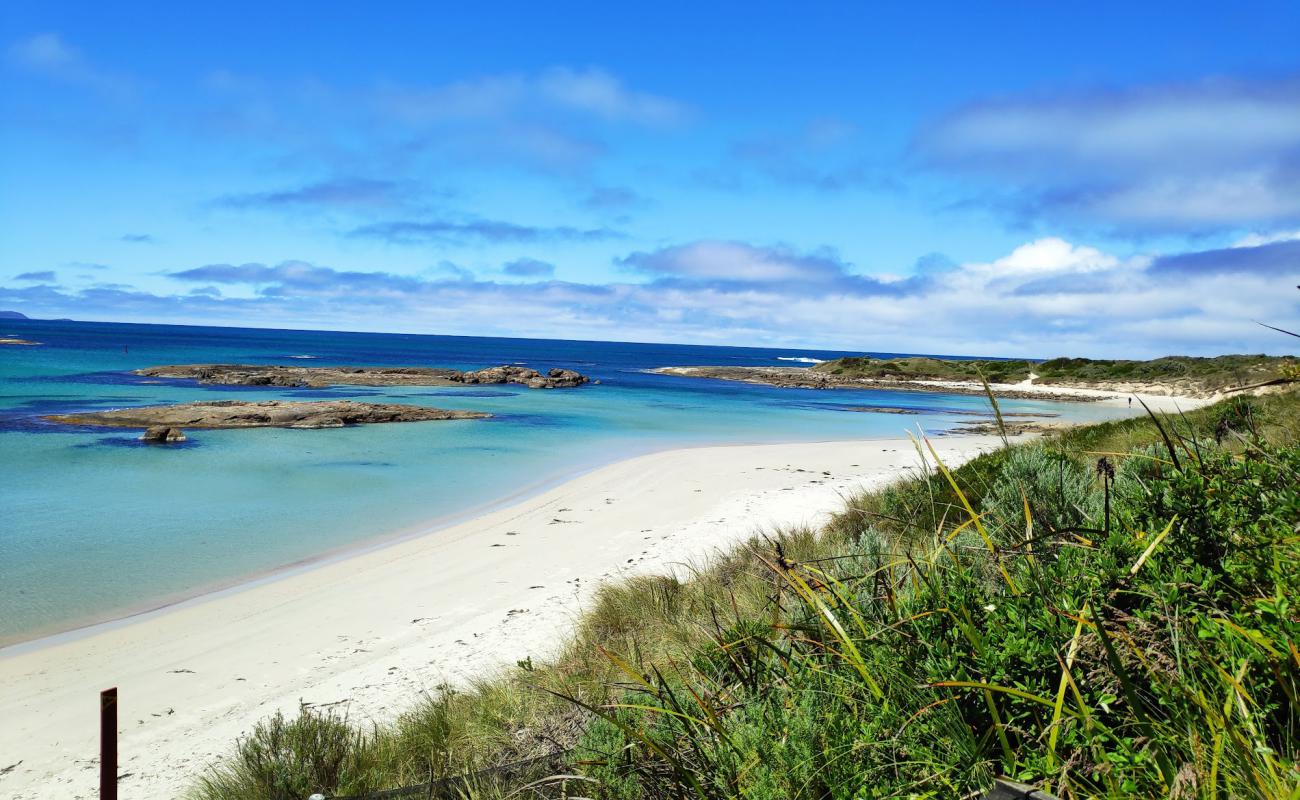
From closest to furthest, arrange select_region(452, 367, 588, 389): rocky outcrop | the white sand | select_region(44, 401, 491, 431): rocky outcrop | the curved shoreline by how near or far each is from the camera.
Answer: the white sand → the curved shoreline → select_region(44, 401, 491, 431): rocky outcrop → select_region(452, 367, 588, 389): rocky outcrop

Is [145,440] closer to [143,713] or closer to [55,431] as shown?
[55,431]

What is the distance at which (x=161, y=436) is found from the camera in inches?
872

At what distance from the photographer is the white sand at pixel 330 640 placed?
568 cm

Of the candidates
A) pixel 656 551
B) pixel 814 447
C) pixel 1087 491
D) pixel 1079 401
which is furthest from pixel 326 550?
pixel 1079 401

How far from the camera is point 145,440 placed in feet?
72.1

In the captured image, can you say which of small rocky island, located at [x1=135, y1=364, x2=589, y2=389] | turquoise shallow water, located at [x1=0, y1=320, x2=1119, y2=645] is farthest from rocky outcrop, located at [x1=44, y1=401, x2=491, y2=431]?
small rocky island, located at [x1=135, y1=364, x2=589, y2=389]

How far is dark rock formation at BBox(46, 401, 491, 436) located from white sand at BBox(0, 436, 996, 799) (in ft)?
55.7

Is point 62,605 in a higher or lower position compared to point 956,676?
lower

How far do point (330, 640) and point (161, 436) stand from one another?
60.7 ft

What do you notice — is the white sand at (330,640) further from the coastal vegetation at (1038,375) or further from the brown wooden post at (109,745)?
the coastal vegetation at (1038,375)

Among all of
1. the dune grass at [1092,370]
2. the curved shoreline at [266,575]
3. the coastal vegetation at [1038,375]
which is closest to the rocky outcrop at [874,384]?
the coastal vegetation at [1038,375]

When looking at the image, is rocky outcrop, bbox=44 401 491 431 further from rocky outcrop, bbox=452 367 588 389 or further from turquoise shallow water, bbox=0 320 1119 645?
rocky outcrop, bbox=452 367 588 389

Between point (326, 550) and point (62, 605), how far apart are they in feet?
11.2

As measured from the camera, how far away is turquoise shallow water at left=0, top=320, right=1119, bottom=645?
10.3 metres
